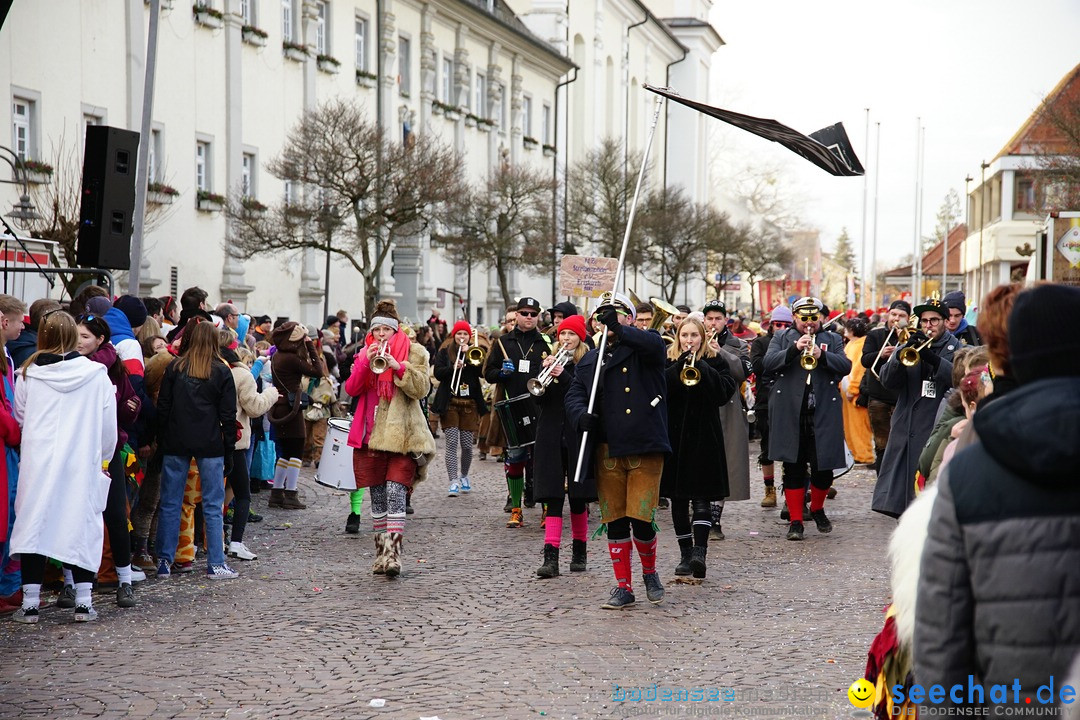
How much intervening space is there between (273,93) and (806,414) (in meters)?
21.2

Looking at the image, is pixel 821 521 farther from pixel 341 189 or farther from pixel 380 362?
pixel 341 189

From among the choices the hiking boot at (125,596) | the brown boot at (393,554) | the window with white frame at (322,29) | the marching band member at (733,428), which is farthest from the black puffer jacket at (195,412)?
the window with white frame at (322,29)

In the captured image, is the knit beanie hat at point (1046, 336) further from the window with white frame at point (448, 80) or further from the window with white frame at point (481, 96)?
the window with white frame at point (481, 96)

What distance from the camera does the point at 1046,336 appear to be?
123 inches

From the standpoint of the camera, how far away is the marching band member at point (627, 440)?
8.70 metres

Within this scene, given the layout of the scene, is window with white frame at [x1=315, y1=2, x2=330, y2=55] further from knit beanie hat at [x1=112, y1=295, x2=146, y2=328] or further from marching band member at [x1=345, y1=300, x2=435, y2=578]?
marching band member at [x1=345, y1=300, x2=435, y2=578]

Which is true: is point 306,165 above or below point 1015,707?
above

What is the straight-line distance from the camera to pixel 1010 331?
3217 mm

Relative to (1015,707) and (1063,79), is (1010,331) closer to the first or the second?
(1015,707)

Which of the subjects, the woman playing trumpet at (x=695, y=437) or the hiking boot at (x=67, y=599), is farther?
the woman playing trumpet at (x=695, y=437)

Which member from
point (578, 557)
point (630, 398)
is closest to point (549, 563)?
point (578, 557)

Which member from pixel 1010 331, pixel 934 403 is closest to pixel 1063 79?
pixel 934 403

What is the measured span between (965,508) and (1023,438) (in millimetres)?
245

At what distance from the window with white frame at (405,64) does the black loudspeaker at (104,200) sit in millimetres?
25052
